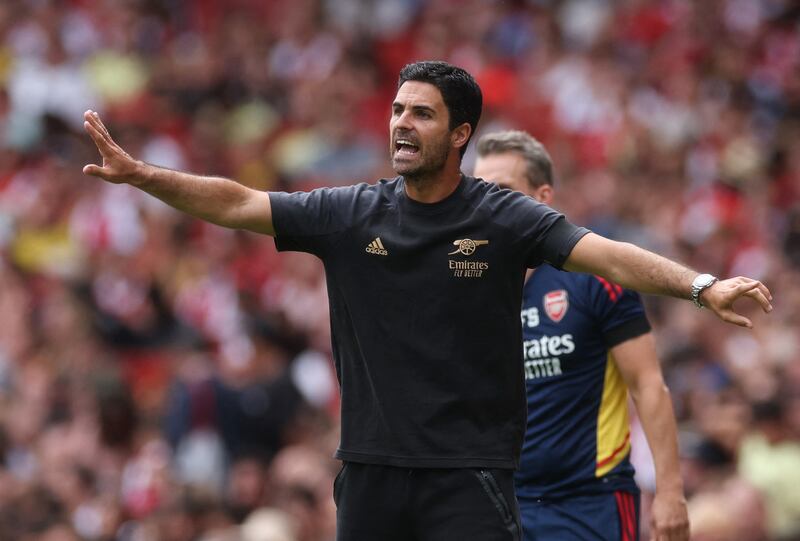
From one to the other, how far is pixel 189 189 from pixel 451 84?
1.04 meters

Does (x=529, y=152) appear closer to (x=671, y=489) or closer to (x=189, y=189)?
(x=671, y=489)

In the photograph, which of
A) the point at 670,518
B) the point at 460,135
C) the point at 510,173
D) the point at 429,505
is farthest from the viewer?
the point at 510,173

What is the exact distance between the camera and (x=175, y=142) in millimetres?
16578

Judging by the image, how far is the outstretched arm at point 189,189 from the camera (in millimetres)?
5527

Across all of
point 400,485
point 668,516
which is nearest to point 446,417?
point 400,485

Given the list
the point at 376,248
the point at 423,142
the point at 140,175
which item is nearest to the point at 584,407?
the point at 376,248

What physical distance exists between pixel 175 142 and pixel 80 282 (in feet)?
9.42

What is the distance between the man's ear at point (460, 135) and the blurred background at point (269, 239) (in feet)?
→ 11.7

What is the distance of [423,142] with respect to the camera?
5.62 m

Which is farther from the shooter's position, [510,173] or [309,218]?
[510,173]

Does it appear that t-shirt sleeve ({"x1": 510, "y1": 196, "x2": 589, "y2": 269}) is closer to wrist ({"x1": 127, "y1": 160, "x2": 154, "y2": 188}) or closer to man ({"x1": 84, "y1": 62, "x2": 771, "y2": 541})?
man ({"x1": 84, "y1": 62, "x2": 771, "y2": 541})

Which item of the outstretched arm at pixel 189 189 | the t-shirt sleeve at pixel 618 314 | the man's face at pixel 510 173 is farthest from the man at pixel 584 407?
the outstretched arm at pixel 189 189

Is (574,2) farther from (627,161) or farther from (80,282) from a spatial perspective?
(80,282)

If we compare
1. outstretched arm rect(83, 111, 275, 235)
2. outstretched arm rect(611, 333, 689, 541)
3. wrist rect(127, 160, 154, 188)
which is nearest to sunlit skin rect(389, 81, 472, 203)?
outstretched arm rect(83, 111, 275, 235)
